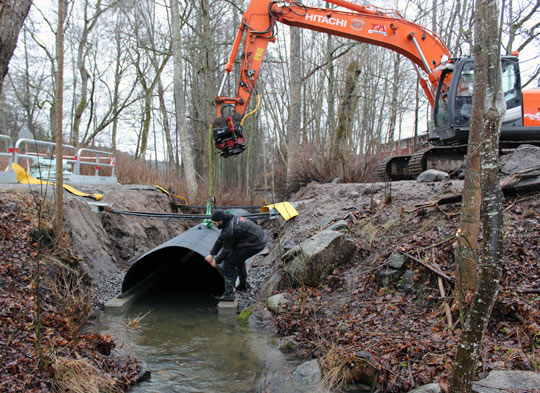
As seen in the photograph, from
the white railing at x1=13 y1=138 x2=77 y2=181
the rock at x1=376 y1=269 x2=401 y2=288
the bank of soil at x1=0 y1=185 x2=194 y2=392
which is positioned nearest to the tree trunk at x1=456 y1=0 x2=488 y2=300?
the rock at x1=376 y1=269 x2=401 y2=288

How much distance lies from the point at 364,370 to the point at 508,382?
51.3 inches

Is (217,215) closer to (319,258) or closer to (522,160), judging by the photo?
(319,258)

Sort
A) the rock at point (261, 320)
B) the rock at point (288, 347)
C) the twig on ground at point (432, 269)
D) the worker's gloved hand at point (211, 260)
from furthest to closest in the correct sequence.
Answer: the worker's gloved hand at point (211, 260) < the rock at point (261, 320) < the rock at point (288, 347) < the twig on ground at point (432, 269)

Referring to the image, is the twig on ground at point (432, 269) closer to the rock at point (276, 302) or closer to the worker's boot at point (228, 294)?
the rock at point (276, 302)

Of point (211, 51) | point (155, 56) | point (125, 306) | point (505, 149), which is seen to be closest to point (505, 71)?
point (505, 149)

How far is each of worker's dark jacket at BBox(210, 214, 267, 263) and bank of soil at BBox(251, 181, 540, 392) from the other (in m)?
0.79

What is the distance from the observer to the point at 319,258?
673cm

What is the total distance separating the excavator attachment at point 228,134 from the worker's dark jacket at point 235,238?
1.96 meters

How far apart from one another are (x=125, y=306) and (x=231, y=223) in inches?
88.5

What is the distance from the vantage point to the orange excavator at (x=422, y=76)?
9.28 metres

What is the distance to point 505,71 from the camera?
30.3 ft

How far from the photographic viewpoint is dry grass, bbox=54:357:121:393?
3.71 meters

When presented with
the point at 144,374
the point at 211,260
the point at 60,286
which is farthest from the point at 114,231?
the point at 144,374

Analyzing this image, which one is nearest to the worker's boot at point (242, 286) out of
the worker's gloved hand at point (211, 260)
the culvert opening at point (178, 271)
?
the culvert opening at point (178, 271)
